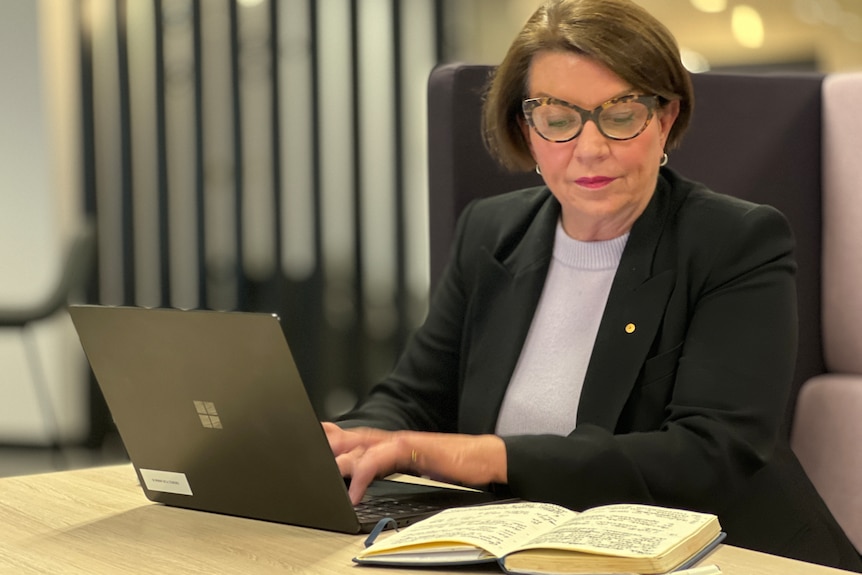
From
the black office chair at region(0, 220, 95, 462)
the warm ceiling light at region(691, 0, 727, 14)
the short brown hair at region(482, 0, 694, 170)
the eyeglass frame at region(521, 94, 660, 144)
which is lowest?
the black office chair at region(0, 220, 95, 462)

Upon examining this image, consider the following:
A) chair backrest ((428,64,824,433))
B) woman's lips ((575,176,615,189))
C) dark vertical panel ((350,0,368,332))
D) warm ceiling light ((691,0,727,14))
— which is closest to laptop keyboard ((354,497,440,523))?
woman's lips ((575,176,615,189))

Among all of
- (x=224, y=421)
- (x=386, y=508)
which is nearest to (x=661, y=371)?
(x=386, y=508)

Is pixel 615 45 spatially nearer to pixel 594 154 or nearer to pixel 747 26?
pixel 594 154

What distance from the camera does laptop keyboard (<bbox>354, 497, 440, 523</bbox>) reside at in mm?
1205

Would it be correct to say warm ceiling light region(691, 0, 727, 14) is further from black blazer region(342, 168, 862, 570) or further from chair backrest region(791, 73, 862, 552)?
black blazer region(342, 168, 862, 570)

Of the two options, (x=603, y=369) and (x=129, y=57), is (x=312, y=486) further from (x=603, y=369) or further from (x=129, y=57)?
(x=129, y=57)

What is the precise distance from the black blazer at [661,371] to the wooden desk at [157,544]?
325 millimetres

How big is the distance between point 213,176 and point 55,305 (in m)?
0.71

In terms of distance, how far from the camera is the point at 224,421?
1.19 metres

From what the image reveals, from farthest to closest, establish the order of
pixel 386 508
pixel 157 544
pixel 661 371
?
pixel 661 371, pixel 386 508, pixel 157 544

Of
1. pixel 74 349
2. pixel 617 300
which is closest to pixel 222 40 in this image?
pixel 74 349

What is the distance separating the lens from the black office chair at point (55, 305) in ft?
12.6

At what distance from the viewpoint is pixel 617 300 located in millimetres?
1651

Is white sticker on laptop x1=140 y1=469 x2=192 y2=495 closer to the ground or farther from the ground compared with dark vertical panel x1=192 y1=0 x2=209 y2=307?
closer to the ground
